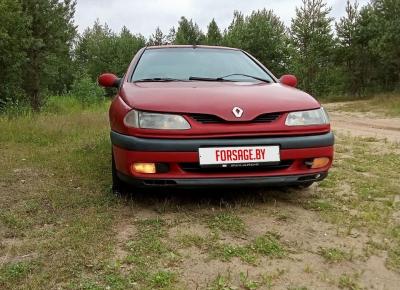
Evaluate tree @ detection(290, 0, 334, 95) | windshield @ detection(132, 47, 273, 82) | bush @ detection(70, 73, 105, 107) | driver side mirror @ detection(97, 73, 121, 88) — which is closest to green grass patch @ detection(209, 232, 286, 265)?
windshield @ detection(132, 47, 273, 82)

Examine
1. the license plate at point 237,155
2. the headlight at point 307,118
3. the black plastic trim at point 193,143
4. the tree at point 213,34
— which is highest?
the tree at point 213,34

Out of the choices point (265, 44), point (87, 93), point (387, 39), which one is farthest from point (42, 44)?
point (265, 44)

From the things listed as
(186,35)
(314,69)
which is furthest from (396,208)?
(186,35)

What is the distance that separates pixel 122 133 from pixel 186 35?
5160cm

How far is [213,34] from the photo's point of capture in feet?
171

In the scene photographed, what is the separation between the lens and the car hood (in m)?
3.23

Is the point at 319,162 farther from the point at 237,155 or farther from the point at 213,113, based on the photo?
the point at 213,113

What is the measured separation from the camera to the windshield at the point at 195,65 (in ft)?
13.6

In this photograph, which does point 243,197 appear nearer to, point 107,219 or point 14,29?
point 107,219

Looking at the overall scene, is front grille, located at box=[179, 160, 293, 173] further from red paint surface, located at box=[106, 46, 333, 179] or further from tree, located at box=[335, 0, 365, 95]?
tree, located at box=[335, 0, 365, 95]

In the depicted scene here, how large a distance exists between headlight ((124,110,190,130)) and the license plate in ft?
0.73

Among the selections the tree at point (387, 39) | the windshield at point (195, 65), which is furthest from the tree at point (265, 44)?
the windshield at point (195, 65)

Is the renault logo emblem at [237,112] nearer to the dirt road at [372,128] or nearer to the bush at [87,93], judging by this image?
the dirt road at [372,128]

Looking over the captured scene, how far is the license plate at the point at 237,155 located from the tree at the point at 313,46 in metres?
30.2
